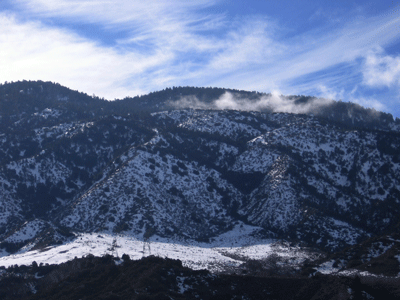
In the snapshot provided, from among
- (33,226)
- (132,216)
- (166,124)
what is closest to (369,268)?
(132,216)

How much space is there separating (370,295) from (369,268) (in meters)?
19.0

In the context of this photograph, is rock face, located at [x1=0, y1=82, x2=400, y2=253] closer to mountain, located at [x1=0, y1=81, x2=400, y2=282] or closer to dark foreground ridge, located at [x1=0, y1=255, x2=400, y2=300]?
mountain, located at [x1=0, y1=81, x2=400, y2=282]

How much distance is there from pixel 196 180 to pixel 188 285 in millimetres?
80954

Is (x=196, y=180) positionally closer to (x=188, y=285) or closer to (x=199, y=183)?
(x=199, y=183)

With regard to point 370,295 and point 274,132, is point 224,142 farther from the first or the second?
point 370,295

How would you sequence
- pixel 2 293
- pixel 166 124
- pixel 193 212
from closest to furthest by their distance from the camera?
pixel 2 293 → pixel 193 212 → pixel 166 124

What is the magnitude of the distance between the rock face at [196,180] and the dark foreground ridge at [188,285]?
3942cm

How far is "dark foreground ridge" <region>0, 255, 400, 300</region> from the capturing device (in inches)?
2231

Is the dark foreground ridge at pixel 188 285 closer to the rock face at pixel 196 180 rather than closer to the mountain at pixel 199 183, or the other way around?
the mountain at pixel 199 183

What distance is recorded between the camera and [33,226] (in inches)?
4503

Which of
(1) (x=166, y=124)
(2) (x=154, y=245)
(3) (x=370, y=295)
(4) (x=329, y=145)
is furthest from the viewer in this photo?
(1) (x=166, y=124)

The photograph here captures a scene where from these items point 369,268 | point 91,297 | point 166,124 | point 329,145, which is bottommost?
point 369,268

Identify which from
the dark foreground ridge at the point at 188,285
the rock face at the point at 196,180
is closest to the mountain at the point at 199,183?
the rock face at the point at 196,180

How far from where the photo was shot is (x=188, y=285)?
6134cm
